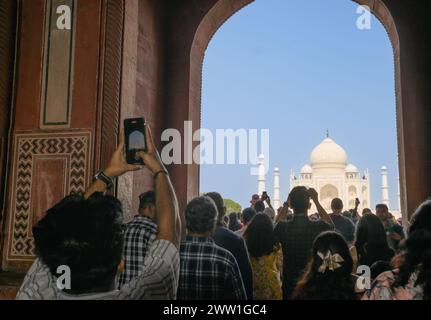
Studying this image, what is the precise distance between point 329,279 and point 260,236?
1.02 meters

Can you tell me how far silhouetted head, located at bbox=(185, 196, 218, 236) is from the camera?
6.70 feet

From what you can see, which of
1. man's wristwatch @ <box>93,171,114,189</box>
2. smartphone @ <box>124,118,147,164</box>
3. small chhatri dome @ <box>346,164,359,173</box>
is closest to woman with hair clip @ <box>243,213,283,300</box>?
smartphone @ <box>124,118,147,164</box>

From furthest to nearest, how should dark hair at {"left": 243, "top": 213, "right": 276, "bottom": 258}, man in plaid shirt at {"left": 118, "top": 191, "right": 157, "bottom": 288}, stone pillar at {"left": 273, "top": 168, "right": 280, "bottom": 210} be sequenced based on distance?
stone pillar at {"left": 273, "top": 168, "right": 280, "bottom": 210} → dark hair at {"left": 243, "top": 213, "right": 276, "bottom": 258} → man in plaid shirt at {"left": 118, "top": 191, "right": 157, "bottom": 288}

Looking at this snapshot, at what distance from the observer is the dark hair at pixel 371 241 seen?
10.1ft

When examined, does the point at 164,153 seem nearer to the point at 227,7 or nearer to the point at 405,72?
the point at 227,7

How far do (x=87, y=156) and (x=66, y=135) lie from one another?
27 centimetres

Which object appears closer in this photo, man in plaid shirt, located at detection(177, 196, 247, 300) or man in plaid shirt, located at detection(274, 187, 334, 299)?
man in plaid shirt, located at detection(177, 196, 247, 300)

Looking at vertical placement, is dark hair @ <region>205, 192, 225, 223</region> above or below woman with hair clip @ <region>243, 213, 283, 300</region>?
above

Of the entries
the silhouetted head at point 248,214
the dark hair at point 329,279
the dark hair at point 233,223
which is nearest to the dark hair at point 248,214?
the silhouetted head at point 248,214

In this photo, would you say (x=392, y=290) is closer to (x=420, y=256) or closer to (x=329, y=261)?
(x=420, y=256)

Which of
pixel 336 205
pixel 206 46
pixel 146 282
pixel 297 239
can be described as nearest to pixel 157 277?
pixel 146 282

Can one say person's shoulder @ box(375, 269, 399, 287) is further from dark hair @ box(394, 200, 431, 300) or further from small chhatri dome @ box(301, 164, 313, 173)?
small chhatri dome @ box(301, 164, 313, 173)

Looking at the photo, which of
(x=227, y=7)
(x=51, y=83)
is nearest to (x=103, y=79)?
(x=51, y=83)

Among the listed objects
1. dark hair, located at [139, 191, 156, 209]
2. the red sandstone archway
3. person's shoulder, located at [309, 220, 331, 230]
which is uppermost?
the red sandstone archway
